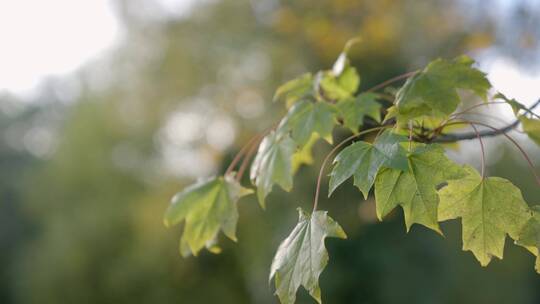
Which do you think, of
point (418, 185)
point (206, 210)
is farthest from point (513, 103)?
point (206, 210)

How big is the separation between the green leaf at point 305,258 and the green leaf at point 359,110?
0.78ft

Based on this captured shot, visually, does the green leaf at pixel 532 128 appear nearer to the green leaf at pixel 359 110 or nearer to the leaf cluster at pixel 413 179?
the leaf cluster at pixel 413 179

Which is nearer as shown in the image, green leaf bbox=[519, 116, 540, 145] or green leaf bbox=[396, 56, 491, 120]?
green leaf bbox=[396, 56, 491, 120]

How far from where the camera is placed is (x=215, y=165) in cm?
682

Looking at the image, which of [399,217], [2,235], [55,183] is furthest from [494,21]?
[2,235]

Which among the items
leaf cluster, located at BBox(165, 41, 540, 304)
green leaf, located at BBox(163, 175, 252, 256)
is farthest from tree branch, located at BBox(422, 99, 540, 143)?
green leaf, located at BBox(163, 175, 252, 256)

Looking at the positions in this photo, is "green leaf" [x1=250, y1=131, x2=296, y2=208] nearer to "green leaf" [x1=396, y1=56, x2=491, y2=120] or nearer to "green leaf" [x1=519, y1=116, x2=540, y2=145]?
"green leaf" [x1=396, y1=56, x2=491, y2=120]

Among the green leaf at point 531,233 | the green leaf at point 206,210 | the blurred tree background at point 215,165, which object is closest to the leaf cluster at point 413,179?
the green leaf at point 531,233

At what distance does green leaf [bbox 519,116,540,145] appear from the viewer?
3.08 ft

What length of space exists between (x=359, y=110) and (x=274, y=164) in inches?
6.8

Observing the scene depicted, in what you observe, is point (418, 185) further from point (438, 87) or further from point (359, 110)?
point (359, 110)

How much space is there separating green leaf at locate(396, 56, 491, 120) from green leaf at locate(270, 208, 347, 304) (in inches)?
7.1

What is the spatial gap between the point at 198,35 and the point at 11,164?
24.3 ft

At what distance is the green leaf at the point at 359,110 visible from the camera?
3.34ft
